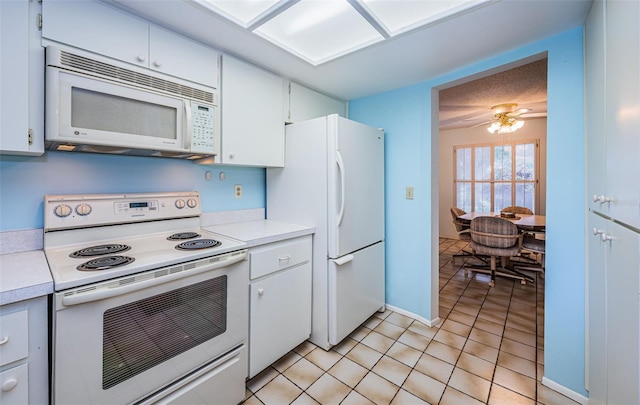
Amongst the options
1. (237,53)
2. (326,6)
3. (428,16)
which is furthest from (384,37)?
(237,53)

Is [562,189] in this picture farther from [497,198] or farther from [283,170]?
[497,198]

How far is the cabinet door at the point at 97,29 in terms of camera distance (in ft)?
Result: 3.80

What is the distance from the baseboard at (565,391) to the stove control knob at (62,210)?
9.41 feet

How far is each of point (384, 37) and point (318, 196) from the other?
1.09 m

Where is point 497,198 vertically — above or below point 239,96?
below

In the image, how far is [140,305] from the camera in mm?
1116

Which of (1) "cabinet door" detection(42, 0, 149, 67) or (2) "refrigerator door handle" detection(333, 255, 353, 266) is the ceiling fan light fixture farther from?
(1) "cabinet door" detection(42, 0, 149, 67)

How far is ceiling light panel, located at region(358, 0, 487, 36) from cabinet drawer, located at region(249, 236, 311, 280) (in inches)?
55.9

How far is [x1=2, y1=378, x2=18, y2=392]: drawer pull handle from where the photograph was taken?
84 centimetres

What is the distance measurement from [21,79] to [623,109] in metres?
2.24

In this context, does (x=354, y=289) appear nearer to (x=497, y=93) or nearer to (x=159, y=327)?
(x=159, y=327)

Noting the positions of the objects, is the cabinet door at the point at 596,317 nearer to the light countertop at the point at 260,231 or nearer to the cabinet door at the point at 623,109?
the cabinet door at the point at 623,109

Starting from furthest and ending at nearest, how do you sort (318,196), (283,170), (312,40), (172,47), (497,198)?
(497,198) → (283,170) → (318,196) → (312,40) → (172,47)

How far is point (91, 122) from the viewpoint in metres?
Result: 1.25
